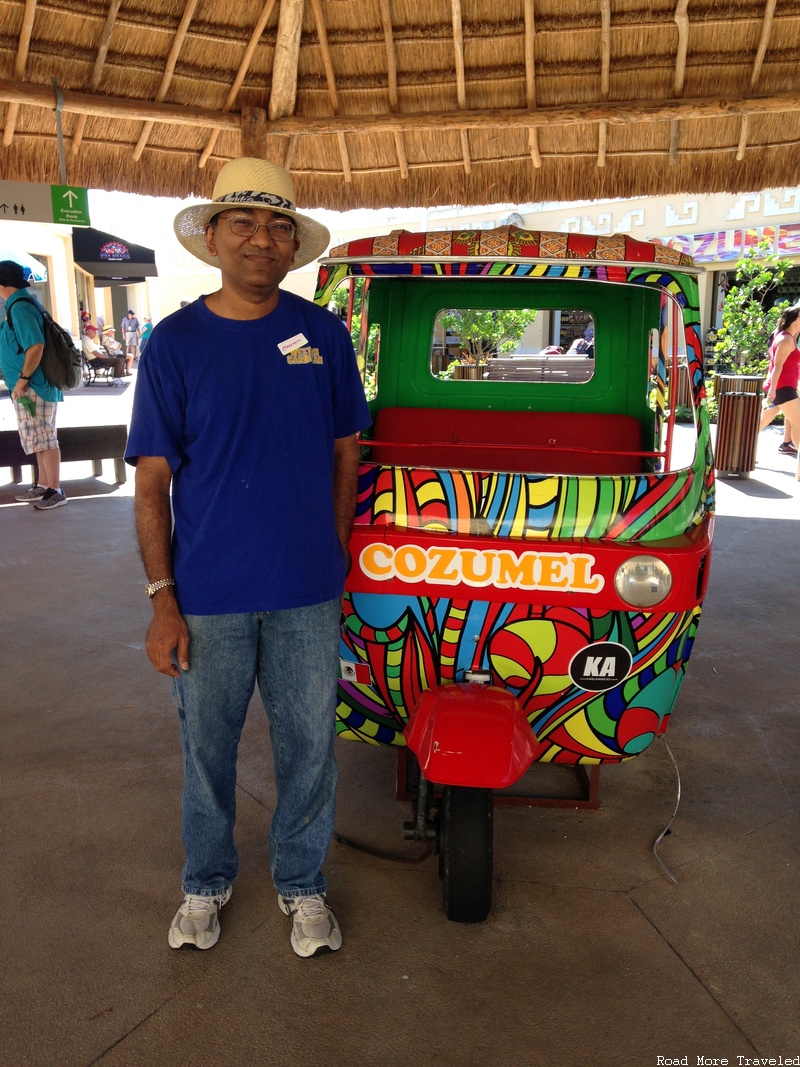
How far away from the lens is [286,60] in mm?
6320

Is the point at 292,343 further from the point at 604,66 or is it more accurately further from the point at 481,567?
the point at 604,66

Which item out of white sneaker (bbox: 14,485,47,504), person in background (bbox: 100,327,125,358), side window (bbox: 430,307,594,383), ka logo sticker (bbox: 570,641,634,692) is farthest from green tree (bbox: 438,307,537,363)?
person in background (bbox: 100,327,125,358)

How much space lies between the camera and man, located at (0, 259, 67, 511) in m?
7.43

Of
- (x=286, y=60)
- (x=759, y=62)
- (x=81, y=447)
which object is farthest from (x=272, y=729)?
Result: (x=81, y=447)

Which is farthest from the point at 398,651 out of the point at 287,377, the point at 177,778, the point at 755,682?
the point at 755,682

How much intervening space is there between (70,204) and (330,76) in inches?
98.2

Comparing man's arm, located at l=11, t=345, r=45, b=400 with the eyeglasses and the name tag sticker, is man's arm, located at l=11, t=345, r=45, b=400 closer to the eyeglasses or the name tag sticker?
the eyeglasses

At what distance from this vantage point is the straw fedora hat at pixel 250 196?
2.28 metres

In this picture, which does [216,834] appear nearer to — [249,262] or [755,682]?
[249,262]

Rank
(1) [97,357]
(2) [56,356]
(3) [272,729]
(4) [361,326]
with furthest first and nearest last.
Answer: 1. (1) [97,357]
2. (2) [56,356]
3. (4) [361,326]
4. (3) [272,729]

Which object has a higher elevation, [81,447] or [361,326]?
[361,326]

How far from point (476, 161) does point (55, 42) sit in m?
3.38

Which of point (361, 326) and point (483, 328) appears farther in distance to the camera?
point (483, 328)

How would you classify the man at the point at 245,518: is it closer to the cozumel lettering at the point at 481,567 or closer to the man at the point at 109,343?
the cozumel lettering at the point at 481,567
